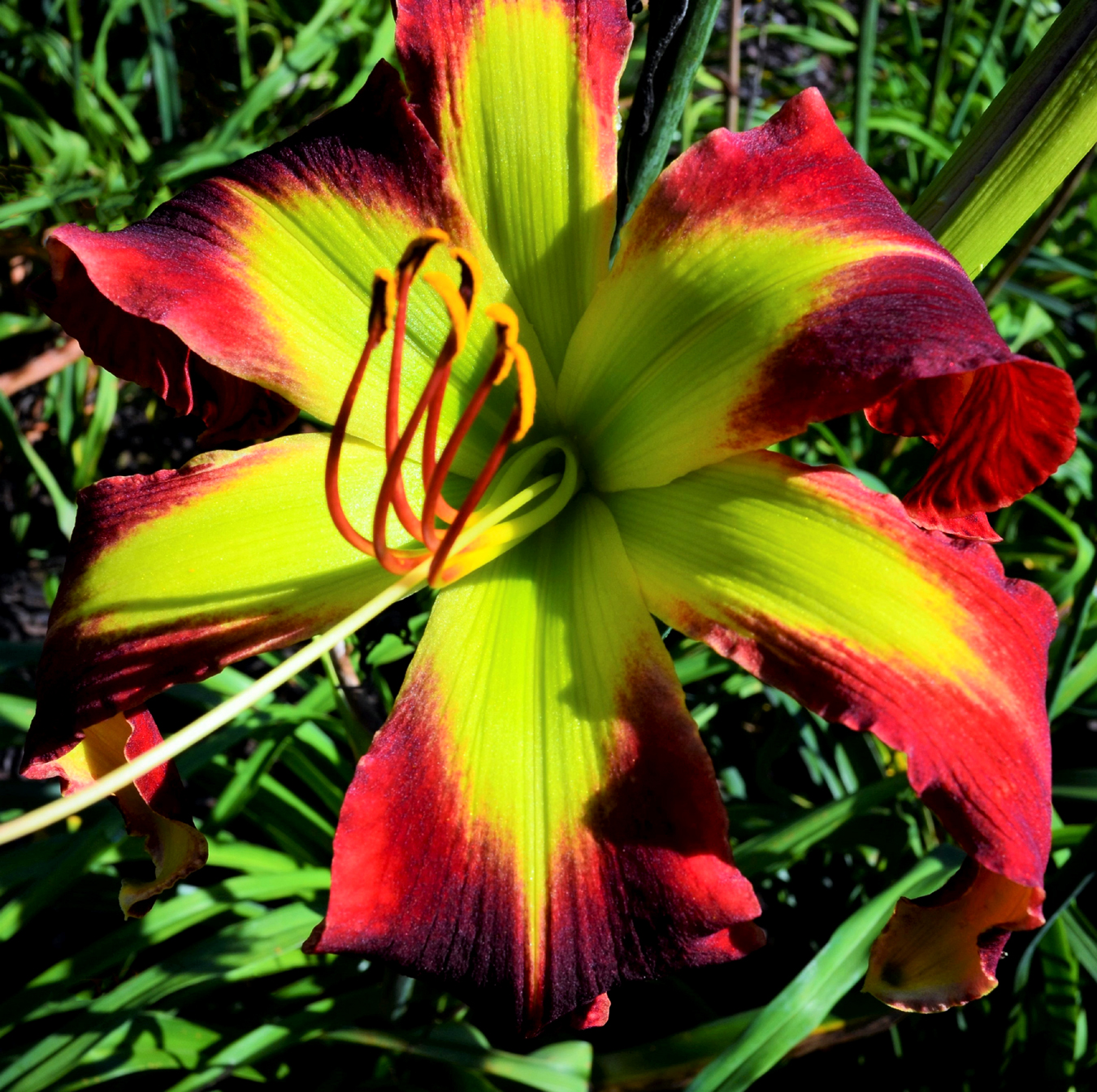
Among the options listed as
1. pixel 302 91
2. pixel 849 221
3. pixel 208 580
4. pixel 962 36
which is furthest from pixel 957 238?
pixel 962 36

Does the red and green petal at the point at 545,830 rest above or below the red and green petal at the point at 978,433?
below

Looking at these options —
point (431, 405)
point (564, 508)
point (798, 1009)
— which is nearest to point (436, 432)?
point (431, 405)

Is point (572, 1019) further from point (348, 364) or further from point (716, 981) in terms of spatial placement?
point (716, 981)

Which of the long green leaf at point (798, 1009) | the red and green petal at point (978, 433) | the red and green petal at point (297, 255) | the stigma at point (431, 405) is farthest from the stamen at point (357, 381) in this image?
the long green leaf at point (798, 1009)

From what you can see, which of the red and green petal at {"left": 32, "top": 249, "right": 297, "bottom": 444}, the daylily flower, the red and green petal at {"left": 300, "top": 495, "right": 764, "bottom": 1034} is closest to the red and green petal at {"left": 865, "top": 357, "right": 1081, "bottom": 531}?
the daylily flower

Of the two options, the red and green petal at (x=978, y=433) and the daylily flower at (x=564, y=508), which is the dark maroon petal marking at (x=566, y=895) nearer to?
the daylily flower at (x=564, y=508)

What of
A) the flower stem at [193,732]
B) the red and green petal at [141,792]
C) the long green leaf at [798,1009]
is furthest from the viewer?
the long green leaf at [798,1009]

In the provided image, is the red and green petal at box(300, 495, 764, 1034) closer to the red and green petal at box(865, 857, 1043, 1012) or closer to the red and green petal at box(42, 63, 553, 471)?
the red and green petal at box(865, 857, 1043, 1012)
